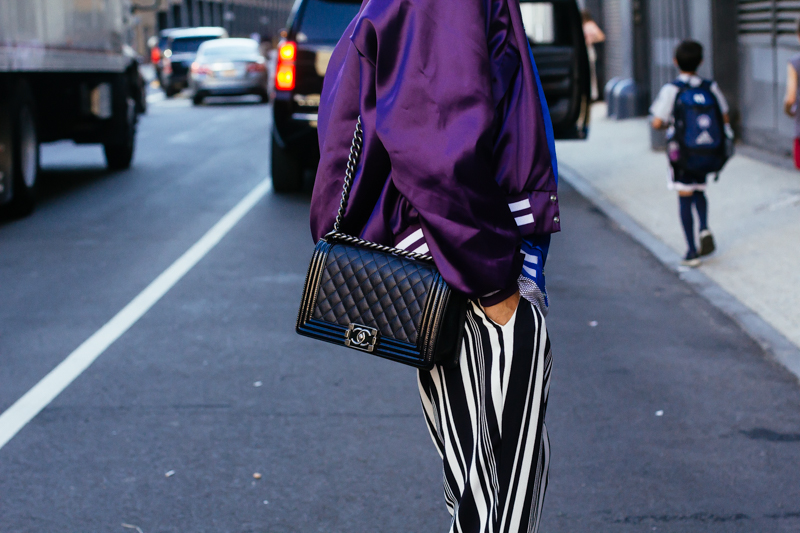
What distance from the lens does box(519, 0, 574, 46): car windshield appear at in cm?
1091

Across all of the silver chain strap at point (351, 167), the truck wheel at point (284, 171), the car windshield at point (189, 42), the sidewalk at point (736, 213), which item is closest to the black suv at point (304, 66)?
the truck wheel at point (284, 171)

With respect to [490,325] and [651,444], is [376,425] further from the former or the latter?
[490,325]

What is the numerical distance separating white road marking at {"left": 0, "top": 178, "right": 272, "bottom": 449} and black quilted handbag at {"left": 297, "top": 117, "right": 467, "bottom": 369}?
2.70 metres

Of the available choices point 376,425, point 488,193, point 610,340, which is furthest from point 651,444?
point 488,193

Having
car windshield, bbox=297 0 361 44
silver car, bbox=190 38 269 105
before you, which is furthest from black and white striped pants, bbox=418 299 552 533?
silver car, bbox=190 38 269 105

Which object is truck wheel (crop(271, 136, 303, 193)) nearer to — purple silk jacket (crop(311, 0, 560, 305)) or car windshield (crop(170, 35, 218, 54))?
purple silk jacket (crop(311, 0, 560, 305))

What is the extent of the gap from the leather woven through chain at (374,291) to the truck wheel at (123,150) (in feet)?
42.7

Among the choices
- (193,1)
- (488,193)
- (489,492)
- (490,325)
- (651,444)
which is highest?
(193,1)

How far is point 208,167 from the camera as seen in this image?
1501cm

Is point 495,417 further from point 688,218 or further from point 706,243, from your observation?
point 706,243

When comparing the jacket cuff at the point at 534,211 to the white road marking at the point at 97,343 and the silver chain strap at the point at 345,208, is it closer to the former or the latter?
the silver chain strap at the point at 345,208

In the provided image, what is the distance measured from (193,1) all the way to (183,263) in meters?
60.5

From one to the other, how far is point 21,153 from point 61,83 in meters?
3.21

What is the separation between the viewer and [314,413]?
191 inches
